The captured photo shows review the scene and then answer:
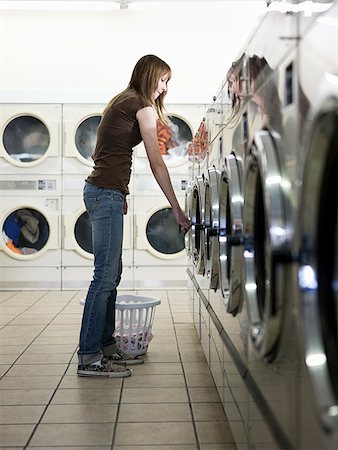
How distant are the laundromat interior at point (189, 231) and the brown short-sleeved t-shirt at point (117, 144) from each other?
36cm

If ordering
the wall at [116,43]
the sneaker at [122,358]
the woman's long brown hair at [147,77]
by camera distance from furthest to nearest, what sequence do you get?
the wall at [116,43]
the sneaker at [122,358]
the woman's long brown hair at [147,77]

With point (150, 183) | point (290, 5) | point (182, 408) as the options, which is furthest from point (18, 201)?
point (290, 5)

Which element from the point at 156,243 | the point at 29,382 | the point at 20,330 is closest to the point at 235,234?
the point at 29,382

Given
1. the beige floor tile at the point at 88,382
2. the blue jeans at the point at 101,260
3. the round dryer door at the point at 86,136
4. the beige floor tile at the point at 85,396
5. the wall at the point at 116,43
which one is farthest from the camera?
the wall at the point at 116,43

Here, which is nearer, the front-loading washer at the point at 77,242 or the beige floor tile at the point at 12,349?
the beige floor tile at the point at 12,349

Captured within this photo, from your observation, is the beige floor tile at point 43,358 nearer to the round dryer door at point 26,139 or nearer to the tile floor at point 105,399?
the tile floor at point 105,399

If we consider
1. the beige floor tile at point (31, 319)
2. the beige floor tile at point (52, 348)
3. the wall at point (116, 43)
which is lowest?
the beige floor tile at point (52, 348)

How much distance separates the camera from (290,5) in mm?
1235

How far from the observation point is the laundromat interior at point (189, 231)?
3.38ft

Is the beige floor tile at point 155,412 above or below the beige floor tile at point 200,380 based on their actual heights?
below

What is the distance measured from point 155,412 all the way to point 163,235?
11.6 feet

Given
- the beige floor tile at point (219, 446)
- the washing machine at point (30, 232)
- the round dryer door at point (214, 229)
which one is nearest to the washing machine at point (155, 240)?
the washing machine at point (30, 232)

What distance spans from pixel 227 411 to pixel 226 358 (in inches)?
7.4

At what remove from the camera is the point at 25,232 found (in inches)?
231
